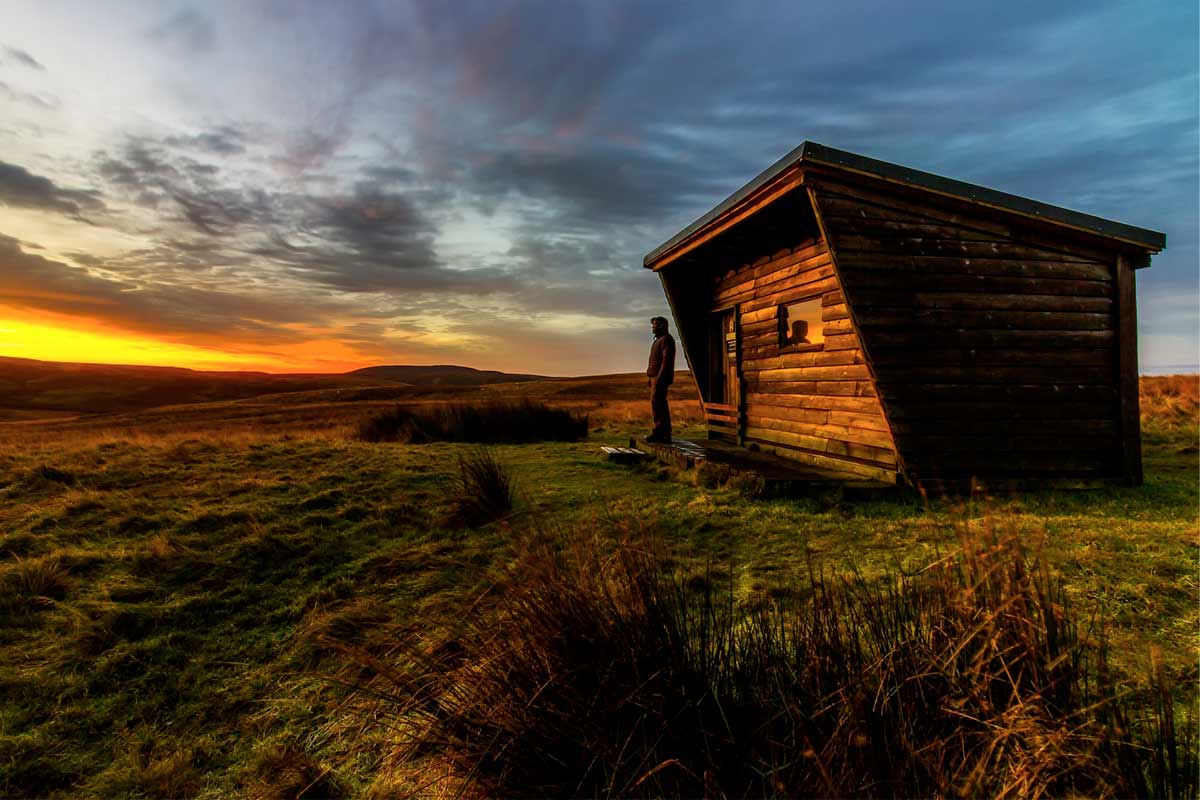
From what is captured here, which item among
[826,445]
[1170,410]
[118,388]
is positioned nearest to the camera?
[826,445]

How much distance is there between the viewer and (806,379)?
8.72m

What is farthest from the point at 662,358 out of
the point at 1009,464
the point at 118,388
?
the point at 118,388

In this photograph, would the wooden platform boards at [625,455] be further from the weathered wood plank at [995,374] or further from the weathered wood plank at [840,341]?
the weathered wood plank at [995,374]

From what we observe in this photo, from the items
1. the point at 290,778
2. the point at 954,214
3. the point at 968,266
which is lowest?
the point at 290,778

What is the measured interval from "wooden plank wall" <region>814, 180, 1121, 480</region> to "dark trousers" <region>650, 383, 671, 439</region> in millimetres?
4401

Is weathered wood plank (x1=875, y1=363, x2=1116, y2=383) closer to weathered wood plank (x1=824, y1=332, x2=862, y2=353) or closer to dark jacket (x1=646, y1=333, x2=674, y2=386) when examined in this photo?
weathered wood plank (x1=824, y1=332, x2=862, y2=353)

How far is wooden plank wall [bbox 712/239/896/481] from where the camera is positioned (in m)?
7.48

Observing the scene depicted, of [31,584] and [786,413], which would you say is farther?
[786,413]

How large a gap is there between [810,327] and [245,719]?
323 inches

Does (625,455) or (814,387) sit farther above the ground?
(814,387)

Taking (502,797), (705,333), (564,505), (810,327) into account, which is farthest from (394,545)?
(705,333)

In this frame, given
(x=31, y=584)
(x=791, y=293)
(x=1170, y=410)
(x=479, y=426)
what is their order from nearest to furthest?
1. (x=31, y=584)
2. (x=791, y=293)
3. (x=479, y=426)
4. (x=1170, y=410)

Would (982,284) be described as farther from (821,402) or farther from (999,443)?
(821,402)

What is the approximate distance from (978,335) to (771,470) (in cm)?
302
